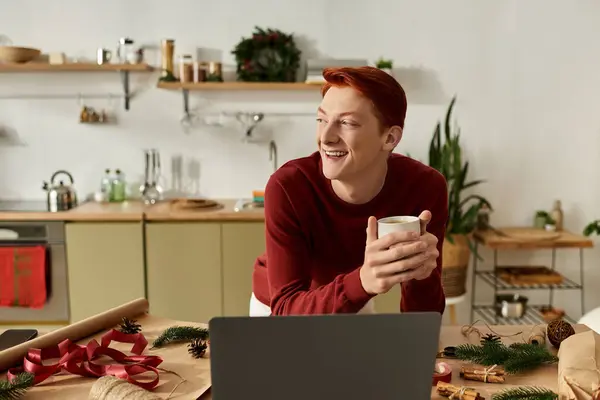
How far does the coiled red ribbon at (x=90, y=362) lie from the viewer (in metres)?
1.34

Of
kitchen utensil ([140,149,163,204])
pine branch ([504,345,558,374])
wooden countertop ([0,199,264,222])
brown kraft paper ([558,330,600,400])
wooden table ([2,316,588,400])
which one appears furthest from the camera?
kitchen utensil ([140,149,163,204])

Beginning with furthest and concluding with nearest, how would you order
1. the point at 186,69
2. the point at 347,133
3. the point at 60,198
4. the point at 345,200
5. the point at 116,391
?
the point at 186,69, the point at 60,198, the point at 345,200, the point at 347,133, the point at 116,391

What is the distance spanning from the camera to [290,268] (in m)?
1.61

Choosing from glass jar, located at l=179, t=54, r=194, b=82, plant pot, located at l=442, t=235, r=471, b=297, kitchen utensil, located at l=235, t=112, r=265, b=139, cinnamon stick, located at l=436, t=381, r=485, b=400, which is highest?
glass jar, located at l=179, t=54, r=194, b=82

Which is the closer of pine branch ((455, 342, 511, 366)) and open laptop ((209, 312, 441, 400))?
open laptop ((209, 312, 441, 400))

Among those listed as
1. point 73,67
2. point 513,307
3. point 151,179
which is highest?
point 73,67

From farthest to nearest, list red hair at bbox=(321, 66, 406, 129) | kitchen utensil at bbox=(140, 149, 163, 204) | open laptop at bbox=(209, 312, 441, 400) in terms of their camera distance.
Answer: kitchen utensil at bbox=(140, 149, 163, 204) < red hair at bbox=(321, 66, 406, 129) < open laptop at bbox=(209, 312, 441, 400)

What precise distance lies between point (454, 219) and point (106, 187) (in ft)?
6.73

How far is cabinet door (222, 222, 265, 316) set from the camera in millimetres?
3643

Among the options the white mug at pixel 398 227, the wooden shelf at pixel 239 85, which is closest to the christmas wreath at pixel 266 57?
the wooden shelf at pixel 239 85

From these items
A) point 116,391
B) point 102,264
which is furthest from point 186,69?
point 116,391

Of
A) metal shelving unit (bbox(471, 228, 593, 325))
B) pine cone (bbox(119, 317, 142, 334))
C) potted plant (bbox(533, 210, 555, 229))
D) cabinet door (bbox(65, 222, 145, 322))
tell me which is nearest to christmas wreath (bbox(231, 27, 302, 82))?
cabinet door (bbox(65, 222, 145, 322))

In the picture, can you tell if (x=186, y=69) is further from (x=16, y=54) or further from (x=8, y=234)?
(x=8, y=234)

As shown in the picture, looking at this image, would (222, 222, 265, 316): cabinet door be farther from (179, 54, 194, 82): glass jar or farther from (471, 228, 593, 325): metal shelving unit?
(471, 228, 593, 325): metal shelving unit
